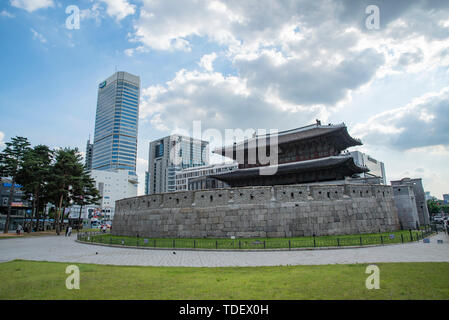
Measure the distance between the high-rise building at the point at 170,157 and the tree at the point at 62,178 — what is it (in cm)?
9915

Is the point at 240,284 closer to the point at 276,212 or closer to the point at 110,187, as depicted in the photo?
the point at 276,212

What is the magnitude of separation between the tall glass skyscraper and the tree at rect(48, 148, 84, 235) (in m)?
102

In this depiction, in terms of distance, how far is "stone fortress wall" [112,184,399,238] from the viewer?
25609 mm

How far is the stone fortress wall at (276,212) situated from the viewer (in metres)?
25.6

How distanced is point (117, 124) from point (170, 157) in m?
36.3

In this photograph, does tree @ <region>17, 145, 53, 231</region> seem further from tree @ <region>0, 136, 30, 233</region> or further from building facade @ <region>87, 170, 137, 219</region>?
building facade @ <region>87, 170, 137, 219</region>
